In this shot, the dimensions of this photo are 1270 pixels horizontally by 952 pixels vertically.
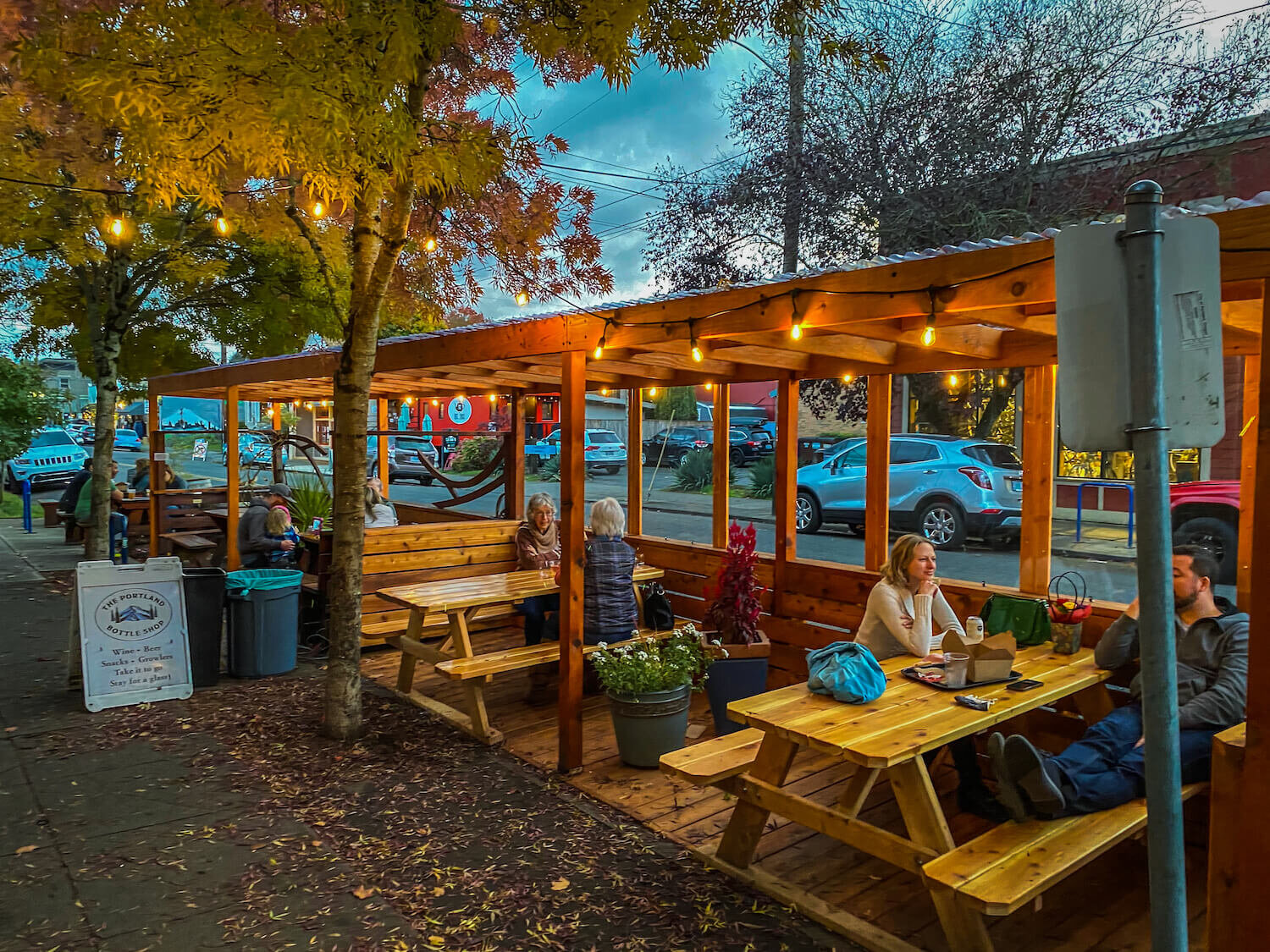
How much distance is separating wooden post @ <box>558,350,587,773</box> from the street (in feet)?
10.2

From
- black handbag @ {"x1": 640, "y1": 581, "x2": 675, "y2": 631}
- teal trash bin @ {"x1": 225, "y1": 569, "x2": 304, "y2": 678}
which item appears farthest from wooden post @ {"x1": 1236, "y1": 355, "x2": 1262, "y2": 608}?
teal trash bin @ {"x1": 225, "y1": 569, "x2": 304, "y2": 678}

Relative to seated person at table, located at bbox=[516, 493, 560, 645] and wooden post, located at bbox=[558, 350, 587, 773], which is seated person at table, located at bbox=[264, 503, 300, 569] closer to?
seated person at table, located at bbox=[516, 493, 560, 645]

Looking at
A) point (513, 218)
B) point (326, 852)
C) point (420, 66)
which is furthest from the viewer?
point (513, 218)

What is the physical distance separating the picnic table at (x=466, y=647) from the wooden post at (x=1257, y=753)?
145 inches

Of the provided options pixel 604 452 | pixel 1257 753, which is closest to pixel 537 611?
pixel 1257 753

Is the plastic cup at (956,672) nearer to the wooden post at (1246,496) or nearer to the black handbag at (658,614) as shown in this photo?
the wooden post at (1246,496)

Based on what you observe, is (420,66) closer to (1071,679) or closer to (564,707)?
(564,707)

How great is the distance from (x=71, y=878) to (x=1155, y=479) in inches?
162

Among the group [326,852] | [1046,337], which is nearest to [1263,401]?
[1046,337]

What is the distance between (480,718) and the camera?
198 inches

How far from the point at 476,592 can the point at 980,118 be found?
1112 cm

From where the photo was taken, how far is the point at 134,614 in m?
5.53

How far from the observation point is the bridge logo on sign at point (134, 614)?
5.43m

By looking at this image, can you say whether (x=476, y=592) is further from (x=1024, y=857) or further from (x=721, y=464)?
(x=1024, y=857)
